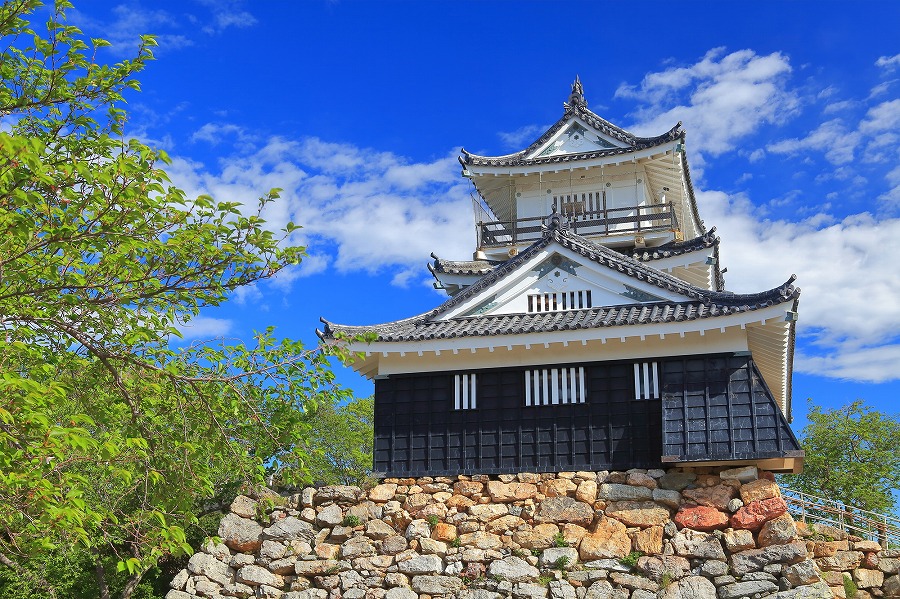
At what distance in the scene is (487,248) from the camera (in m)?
22.7

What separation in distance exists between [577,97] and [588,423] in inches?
484

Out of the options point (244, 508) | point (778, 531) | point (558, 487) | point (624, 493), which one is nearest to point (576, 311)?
point (558, 487)

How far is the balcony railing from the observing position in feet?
72.1

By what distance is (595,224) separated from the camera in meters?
22.4

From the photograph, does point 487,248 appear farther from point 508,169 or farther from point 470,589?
point 470,589

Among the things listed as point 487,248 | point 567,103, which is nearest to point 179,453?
point 487,248

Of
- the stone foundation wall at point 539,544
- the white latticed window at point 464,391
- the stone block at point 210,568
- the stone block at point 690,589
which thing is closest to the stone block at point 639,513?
the stone foundation wall at point 539,544

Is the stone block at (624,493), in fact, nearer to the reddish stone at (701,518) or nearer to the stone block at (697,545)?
the reddish stone at (701,518)

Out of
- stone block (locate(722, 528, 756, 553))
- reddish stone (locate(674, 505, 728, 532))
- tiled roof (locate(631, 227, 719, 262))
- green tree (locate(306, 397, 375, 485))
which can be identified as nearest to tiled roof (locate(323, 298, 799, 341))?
reddish stone (locate(674, 505, 728, 532))

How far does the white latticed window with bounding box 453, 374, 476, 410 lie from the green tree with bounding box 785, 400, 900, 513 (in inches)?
548

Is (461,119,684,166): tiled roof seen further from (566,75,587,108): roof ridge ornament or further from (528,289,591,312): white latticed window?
(528,289,591,312): white latticed window

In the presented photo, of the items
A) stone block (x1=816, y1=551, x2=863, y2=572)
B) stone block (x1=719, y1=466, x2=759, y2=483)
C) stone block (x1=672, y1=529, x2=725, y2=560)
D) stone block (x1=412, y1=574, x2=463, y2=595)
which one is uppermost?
stone block (x1=719, y1=466, x2=759, y2=483)

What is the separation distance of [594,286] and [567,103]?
947cm

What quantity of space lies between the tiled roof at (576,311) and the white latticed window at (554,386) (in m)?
0.88
